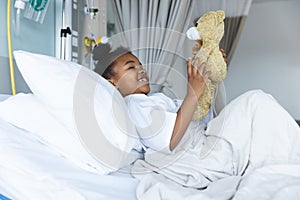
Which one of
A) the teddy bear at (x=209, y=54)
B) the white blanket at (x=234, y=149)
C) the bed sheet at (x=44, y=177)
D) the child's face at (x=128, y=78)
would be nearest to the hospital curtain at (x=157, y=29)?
the child's face at (x=128, y=78)

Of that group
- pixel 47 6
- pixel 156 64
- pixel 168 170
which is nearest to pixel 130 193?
pixel 168 170

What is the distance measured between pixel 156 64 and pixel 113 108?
1.51 meters

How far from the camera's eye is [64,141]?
3.19ft

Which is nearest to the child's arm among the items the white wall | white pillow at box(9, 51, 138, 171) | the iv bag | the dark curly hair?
white pillow at box(9, 51, 138, 171)

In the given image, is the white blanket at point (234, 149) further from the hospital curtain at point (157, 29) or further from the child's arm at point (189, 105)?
the hospital curtain at point (157, 29)

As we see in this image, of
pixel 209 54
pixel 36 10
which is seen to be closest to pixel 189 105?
pixel 209 54

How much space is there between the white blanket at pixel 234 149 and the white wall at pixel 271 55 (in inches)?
112

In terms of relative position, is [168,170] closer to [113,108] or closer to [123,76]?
[113,108]

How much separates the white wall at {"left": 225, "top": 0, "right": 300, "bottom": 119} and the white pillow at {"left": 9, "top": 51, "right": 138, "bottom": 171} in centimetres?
299

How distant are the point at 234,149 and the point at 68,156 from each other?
47 centimetres

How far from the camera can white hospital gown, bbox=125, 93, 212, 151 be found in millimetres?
1014

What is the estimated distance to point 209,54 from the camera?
1101mm

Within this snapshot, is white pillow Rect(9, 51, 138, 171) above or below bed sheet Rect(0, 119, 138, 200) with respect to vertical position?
above

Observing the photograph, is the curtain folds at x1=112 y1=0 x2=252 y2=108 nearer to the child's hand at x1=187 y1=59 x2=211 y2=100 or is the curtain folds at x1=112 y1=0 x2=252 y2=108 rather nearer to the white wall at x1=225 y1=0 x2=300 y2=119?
the child's hand at x1=187 y1=59 x2=211 y2=100
